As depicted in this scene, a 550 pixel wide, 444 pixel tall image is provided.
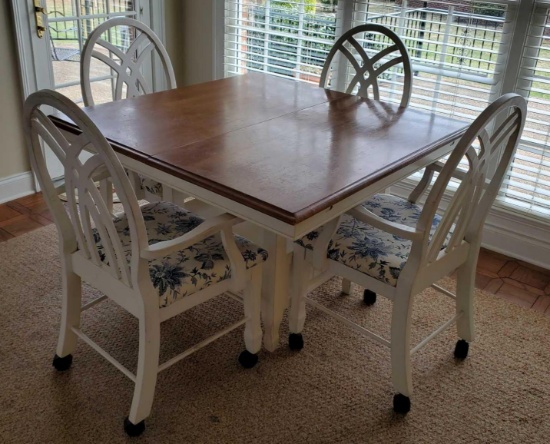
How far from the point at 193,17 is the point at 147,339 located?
8.01ft

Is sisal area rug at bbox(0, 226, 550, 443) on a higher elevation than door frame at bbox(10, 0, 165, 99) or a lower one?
lower

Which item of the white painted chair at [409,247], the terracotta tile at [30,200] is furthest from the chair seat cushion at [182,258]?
the terracotta tile at [30,200]

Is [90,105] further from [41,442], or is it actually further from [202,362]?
[41,442]

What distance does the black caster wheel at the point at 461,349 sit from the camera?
6.83 feet

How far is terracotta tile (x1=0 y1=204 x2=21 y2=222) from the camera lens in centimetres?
289

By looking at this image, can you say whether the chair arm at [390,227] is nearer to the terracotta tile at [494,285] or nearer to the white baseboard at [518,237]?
the terracotta tile at [494,285]

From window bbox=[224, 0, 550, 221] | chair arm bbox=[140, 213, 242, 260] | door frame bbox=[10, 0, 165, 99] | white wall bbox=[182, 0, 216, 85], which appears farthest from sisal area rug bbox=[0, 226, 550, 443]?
white wall bbox=[182, 0, 216, 85]

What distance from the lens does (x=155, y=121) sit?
6.39ft

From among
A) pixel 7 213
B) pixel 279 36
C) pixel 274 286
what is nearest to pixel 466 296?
pixel 274 286

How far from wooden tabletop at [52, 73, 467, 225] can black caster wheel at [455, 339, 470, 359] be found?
2.27 ft

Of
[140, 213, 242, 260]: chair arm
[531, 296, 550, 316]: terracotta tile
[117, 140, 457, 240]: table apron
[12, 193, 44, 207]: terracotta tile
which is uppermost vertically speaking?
[117, 140, 457, 240]: table apron

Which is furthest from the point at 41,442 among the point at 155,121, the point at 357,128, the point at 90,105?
the point at 357,128

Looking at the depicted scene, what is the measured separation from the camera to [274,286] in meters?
1.92

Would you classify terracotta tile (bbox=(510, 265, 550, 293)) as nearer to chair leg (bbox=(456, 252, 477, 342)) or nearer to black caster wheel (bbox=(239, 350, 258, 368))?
chair leg (bbox=(456, 252, 477, 342))
